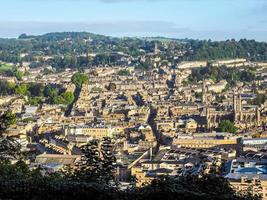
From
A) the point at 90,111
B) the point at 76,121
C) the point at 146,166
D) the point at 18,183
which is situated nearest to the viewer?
the point at 18,183

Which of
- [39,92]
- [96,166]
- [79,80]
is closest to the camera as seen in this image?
[96,166]

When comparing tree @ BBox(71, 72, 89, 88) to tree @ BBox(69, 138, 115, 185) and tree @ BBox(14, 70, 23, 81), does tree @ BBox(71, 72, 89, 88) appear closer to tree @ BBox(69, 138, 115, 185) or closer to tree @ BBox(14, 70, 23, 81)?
tree @ BBox(14, 70, 23, 81)

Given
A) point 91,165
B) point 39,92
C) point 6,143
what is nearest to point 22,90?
point 39,92

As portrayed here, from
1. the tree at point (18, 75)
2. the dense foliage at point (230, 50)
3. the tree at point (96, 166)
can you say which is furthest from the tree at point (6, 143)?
the dense foliage at point (230, 50)

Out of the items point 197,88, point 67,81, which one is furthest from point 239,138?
point 67,81

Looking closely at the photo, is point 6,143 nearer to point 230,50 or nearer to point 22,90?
point 22,90

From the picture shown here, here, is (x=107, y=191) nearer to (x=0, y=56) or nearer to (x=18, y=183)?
(x=18, y=183)

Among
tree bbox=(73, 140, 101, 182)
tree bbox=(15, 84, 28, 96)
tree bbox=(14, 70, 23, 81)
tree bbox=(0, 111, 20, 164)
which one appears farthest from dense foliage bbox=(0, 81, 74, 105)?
tree bbox=(0, 111, 20, 164)

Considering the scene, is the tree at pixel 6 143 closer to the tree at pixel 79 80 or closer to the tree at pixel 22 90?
the tree at pixel 22 90

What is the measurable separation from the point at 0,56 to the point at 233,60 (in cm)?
2953

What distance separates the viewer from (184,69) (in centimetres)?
6450

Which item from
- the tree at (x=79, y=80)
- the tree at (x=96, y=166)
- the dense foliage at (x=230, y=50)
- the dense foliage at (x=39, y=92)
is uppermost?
the tree at (x=96, y=166)

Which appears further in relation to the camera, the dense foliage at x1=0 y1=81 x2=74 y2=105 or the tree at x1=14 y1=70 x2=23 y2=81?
the tree at x1=14 y1=70 x2=23 y2=81

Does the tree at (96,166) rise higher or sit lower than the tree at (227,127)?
higher
